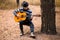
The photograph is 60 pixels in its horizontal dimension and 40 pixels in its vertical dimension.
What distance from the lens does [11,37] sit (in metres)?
6.98

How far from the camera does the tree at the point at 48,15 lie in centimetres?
693

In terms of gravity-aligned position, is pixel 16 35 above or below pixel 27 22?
below

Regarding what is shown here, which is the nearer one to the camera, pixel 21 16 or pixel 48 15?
pixel 21 16

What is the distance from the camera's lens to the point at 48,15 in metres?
6.97

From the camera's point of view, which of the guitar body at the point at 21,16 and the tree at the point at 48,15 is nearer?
the guitar body at the point at 21,16

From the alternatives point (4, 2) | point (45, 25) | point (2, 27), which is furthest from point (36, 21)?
point (4, 2)

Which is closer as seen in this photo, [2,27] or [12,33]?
[12,33]

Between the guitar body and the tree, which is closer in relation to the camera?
the guitar body

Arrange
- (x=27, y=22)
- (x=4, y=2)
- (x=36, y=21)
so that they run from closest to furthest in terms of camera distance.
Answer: (x=27, y=22) → (x=36, y=21) → (x=4, y=2)

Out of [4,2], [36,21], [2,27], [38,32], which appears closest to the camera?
[38,32]

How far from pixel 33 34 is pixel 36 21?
2.66 meters

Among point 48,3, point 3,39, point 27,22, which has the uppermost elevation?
point 48,3

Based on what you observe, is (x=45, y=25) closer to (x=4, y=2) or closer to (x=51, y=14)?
(x=51, y=14)

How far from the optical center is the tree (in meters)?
6.93
